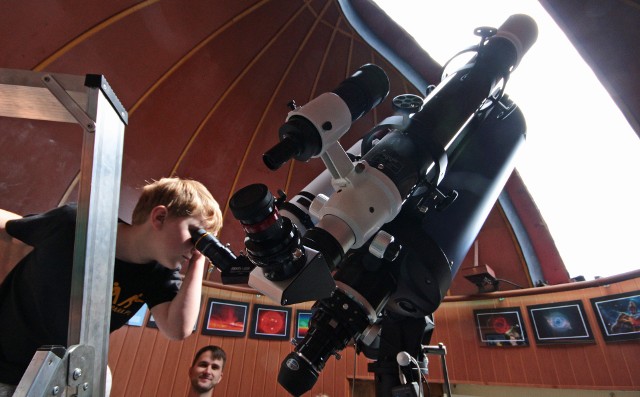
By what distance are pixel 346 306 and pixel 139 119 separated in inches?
146

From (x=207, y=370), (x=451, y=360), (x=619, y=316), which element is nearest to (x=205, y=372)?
(x=207, y=370)

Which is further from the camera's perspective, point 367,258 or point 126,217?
point 126,217

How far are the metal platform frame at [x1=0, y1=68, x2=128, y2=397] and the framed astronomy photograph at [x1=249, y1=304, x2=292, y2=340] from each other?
3.97m

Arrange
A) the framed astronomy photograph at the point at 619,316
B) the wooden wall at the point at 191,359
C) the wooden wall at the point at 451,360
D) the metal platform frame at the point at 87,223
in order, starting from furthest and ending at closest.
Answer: the wooden wall at the point at 191,359, the wooden wall at the point at 451,360, the framed astronomy photograph at the point at 619,316, the metal platform frame at the point at 87,223

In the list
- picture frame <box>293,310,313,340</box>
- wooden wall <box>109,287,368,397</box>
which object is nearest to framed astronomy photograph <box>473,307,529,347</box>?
wooden wall <box>109,287,368,397</box>

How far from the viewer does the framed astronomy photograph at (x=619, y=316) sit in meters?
3.06

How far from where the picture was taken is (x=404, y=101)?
1181 mm

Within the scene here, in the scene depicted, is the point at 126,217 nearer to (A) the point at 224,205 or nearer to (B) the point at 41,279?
(A) the point at 224,205

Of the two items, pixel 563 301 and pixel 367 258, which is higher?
pixel 563 301

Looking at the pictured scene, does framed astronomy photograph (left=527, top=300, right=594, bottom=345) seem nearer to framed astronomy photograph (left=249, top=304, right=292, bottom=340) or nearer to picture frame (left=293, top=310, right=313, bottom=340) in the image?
picture frame (left=293, top=310, right=313, bottom=340)

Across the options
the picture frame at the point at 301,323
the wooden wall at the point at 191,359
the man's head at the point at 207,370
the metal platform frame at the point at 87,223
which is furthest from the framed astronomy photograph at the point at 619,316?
the metal platform frame at the point at 87,223

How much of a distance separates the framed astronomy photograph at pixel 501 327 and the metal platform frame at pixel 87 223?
13.5 feet

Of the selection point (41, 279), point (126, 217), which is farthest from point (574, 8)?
point (126, 217)

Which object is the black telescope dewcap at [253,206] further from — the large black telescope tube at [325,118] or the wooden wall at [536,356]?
→ the wooden wall at [536,356]
